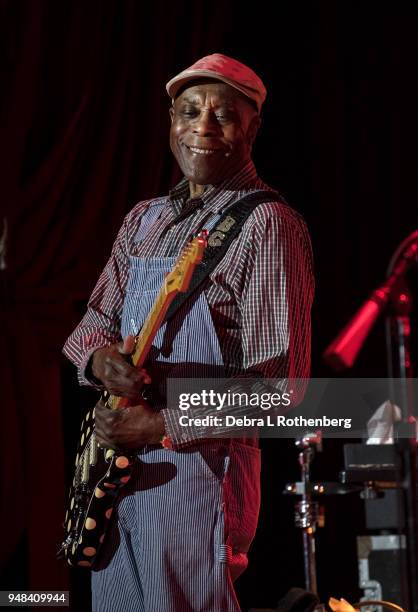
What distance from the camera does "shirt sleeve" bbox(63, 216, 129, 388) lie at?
9.15 ft

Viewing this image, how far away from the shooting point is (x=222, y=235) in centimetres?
268

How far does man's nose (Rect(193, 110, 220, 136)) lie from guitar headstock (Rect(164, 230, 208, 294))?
429mm

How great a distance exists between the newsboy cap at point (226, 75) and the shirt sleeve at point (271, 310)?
0.36 metres

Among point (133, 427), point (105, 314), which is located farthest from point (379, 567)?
point (133, 427)

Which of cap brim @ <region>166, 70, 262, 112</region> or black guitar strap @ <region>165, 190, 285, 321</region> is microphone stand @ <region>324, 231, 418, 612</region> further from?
cap brim @ <region>166, 70, 262, 112</region>

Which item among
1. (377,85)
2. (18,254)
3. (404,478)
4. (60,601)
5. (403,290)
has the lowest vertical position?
(60,601)

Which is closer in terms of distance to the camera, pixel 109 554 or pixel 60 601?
pixel 109 554

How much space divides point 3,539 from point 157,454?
172cm

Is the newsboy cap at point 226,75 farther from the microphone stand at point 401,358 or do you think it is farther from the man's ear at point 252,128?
the microphone stand at point 401,358

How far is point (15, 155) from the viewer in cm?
435

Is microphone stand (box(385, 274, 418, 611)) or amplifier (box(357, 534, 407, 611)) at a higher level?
microphone stand (box(385, 274, 418, 611))

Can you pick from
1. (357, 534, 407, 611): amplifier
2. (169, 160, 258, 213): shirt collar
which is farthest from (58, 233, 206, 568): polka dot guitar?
(357, 534, 407, 611): amplifier

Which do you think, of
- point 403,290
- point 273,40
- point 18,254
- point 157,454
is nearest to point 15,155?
point 18,254

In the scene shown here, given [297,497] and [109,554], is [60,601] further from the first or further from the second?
[109,554]
